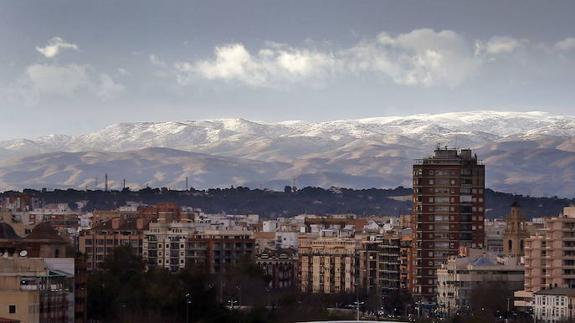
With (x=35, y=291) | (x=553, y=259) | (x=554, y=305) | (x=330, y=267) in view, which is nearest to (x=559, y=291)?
(x=554, y=305)

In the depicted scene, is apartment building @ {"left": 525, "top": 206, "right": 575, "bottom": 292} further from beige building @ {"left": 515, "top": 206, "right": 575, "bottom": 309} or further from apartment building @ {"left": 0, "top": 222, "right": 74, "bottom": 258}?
apartment building @ {"left": 0, "top": 222, "right": 74, "bottom": 258}

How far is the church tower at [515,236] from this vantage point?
106 m

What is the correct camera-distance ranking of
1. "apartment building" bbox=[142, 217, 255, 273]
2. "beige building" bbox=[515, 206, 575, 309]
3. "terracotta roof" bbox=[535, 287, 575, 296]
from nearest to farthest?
"terracotta roof" bbox=[535, 287, 575, 296], "beige building" bbox=[515, 206, 575, 309], "apartment building" bbox=[142, 217, 255, 273]

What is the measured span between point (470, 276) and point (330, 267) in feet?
78.0

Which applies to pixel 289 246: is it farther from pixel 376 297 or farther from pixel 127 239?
pixel 376 297

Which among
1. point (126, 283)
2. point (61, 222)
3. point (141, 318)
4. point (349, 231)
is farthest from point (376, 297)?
point (61, 222)

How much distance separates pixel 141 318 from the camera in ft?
218

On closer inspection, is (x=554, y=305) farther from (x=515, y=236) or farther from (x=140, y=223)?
(x=140, y=223)

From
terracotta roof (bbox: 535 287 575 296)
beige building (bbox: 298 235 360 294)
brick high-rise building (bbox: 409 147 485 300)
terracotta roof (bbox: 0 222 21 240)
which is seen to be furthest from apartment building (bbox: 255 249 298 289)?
terracotta roof (bbox: 0 222 21 240)

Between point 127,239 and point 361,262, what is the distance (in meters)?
14.8

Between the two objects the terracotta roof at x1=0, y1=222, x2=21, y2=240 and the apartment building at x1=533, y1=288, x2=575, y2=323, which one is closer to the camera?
the terracotta roof at x1=0, y1=222, x2=21, y2=240

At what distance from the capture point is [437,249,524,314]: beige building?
91438 millimetres

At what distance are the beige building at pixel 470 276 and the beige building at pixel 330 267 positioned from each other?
42.9ft

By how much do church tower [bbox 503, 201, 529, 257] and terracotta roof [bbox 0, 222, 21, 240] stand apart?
3308cm
